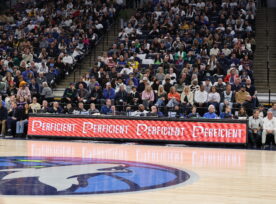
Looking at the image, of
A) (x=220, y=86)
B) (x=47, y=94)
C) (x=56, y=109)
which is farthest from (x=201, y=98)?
(x=47, y=94)

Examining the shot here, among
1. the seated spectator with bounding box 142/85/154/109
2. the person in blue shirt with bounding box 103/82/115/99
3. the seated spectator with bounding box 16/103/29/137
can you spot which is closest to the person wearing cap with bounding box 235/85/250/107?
the seated spectator with bounding box 142/85/154/109

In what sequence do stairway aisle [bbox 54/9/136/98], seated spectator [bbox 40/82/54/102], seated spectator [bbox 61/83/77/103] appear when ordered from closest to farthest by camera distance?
seated spectator [bbox 61/83/77/103] → seated spectator [bbox 40/82/54/102] → stairway aisle [bbox 54/9/136/98]

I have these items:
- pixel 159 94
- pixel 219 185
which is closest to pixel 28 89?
pixel 159 94

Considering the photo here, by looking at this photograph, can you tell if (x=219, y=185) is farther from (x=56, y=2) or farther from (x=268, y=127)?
(x=56, y=2)

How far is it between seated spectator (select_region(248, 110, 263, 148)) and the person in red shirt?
9.48ft

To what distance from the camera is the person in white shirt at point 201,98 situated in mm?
19406

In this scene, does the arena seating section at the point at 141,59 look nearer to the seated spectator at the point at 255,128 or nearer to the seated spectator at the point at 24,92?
the seated spectator at the point at 24,92

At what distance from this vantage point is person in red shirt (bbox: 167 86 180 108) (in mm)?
19480

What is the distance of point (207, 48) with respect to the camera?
2303 centimetres

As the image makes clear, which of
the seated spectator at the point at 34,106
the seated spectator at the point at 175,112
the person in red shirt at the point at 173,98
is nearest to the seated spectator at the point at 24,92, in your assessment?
the seated spectator at the point at 34,106

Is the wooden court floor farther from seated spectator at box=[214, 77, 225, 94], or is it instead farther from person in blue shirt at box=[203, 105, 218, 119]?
seated spectator at box=[214, 77, 225, 94]

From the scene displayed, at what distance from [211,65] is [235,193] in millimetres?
13258

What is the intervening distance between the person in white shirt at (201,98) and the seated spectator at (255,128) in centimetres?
204

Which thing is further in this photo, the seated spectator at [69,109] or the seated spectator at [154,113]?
the seated spectator at [69,109]
